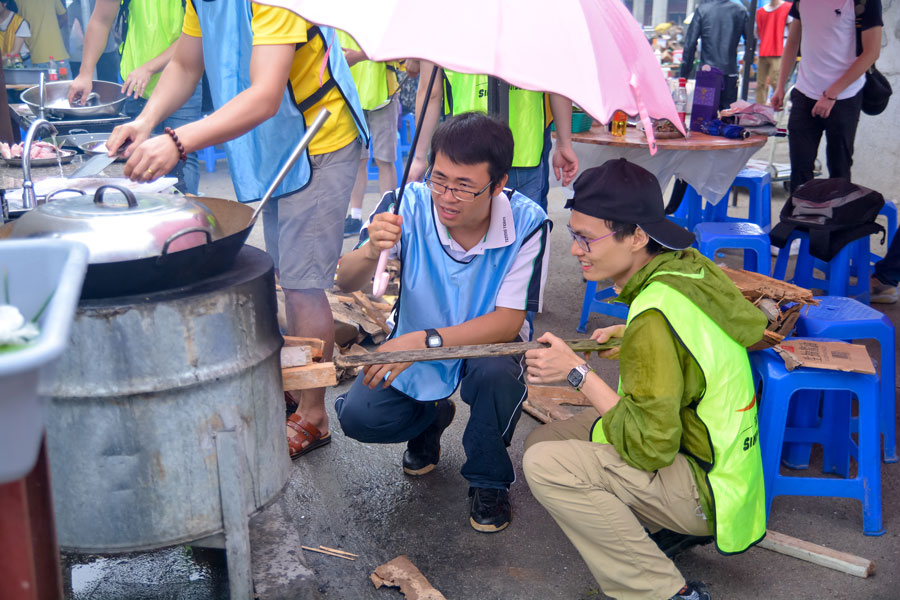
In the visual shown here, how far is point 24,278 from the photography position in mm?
1099

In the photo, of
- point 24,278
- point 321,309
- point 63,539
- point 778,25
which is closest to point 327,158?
point 321,309

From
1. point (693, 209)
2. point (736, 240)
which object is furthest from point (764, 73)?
point (736, 240)

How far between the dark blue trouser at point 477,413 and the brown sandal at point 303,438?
44 centimetres

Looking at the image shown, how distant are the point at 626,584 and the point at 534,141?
265 centimetres

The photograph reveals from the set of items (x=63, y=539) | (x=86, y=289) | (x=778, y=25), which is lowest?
(x=63, y=539)

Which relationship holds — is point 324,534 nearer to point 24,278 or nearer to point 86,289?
point 86,289

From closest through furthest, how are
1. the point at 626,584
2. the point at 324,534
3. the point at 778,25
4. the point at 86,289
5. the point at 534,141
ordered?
the point at 86,289 < the point at 626,584 < the point at 324,534 < the point at 534,141 < the point at 778,25

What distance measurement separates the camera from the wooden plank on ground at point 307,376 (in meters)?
2.37

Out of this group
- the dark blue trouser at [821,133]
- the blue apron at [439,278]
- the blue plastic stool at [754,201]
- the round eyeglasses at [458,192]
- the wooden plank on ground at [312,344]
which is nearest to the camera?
the wooden plank on ground at [312,344]

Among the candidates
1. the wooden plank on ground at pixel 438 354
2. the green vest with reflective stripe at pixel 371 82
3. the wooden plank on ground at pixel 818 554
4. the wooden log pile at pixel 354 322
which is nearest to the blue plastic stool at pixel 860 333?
the wooden plank on ground at pixel 818 554

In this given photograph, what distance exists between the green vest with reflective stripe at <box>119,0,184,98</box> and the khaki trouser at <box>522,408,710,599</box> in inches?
144

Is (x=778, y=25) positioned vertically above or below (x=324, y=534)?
above

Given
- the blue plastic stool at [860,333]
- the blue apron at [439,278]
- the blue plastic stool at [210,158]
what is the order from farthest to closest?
the blue plastic stool at [210,158]
the blue plastic stool at [860,333]
the blue apron at [439,278]

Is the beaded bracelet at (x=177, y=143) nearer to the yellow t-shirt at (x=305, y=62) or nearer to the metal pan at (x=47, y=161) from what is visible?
the yellow t-shirt at (x=305, y=62)
